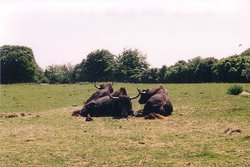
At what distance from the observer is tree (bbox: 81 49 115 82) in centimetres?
8856

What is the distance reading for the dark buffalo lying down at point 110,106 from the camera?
22.8 meters

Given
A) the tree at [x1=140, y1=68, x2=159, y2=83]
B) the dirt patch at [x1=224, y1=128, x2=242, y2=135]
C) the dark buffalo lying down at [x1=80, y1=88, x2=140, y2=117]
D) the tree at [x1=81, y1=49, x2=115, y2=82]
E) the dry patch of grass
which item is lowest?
the dry patch of grass

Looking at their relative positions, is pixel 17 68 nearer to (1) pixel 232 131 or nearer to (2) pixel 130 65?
(2) pixel 130 65

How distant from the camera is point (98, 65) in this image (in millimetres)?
90438

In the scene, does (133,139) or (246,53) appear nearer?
(133,139)

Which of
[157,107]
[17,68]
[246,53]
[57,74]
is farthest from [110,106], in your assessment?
[57,74]

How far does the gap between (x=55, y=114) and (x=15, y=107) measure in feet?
17.7

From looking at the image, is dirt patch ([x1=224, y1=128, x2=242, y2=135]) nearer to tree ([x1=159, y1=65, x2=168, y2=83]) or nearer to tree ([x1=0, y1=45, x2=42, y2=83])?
tree ([x1=159, y1=65, x2=168, y2=83])

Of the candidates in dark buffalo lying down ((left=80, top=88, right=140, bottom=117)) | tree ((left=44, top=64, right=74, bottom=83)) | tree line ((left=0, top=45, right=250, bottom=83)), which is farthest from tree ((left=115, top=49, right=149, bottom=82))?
dark buffalo lying down ((left=80, top=88, right=140, bottom=117))

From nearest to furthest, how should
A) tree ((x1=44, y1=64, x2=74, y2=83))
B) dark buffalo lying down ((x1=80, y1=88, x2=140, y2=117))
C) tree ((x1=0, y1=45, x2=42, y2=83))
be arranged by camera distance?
1. dark buffalo lying down ((x1=80, y1=88, x2=140, y2=117))
2. tree ((x1=0, y1=45, x2=42, y2=83))
3. tree ((x1=44, y1=64, x2=74, y2=83))

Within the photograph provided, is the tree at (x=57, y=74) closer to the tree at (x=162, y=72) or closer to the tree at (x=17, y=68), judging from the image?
the tree at (x=17, y=68)

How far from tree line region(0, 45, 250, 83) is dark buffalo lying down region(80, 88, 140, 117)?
32521 mm

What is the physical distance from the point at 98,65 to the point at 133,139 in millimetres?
75260

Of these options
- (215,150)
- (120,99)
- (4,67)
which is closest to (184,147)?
(215,150)
